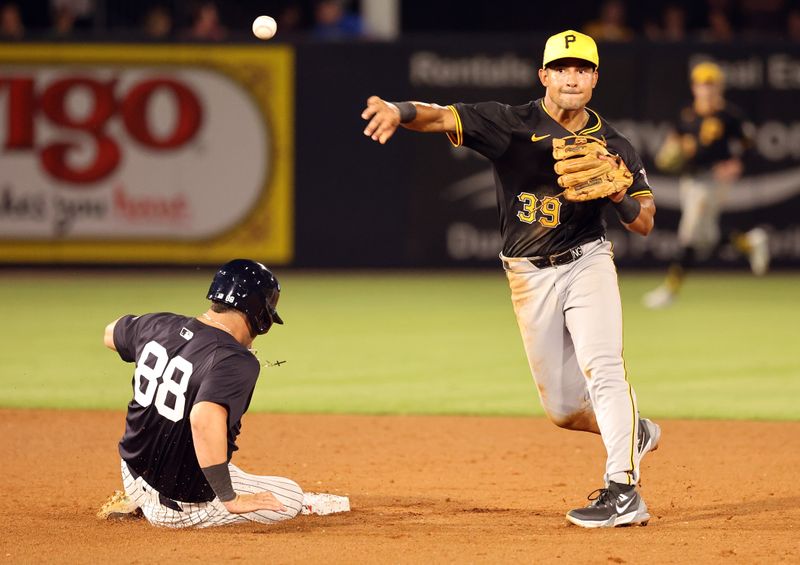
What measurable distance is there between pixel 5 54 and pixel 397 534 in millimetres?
13255

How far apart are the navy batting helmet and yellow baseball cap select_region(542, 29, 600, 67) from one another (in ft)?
5.57

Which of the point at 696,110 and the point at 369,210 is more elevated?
the point at 696,110

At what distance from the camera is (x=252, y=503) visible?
17.7 feet

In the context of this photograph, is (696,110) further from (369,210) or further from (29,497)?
(29,497)

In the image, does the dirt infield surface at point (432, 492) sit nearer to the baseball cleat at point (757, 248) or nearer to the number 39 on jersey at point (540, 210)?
the number 39 on jersey at point (540, 210)

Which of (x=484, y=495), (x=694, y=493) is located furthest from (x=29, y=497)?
(x=694, y=493)

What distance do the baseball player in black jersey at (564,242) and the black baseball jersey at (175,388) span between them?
1225 mm

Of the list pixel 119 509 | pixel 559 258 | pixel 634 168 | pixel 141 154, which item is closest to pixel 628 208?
pixel 634 168

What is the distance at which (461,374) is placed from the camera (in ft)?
34.5

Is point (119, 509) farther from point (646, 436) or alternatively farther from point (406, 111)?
point (646, 436)

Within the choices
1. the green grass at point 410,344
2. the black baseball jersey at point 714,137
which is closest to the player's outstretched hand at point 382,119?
the green grass at point 410,344

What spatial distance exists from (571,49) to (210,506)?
2601 millimetres

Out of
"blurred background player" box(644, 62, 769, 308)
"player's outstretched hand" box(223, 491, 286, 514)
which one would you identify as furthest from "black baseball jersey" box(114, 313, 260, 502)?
"blurred background player" box(644, 62, 769, 308)

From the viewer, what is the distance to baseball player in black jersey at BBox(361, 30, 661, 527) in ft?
19.3
